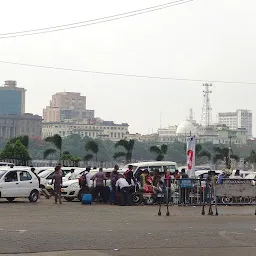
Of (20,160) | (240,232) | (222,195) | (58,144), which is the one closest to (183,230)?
(240,232)

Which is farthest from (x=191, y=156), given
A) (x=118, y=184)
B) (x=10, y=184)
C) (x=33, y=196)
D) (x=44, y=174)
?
(x=44, y=174)

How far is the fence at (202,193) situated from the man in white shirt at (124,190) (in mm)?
1630

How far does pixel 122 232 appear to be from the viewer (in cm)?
1775

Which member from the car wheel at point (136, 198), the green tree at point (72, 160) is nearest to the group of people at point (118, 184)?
the car wheel at point (136, 198)

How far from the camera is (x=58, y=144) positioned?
7381 cm

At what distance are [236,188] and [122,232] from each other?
1146 centimetres

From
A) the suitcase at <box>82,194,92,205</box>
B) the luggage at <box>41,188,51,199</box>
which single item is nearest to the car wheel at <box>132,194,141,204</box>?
the suitcase at <box>82,194,92,205</box>

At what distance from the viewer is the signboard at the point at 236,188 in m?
27.6

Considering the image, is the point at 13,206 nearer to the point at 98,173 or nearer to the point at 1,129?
the point at 98,173

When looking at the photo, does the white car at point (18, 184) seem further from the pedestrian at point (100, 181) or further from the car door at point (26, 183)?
the pedestrian at point (100, 181)

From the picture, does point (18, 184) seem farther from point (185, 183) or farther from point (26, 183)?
point (185, 183)

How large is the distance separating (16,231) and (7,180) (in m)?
12.4

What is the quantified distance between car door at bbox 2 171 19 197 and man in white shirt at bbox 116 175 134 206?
397 centimetres

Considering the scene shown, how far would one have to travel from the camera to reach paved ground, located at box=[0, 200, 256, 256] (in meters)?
14.5
